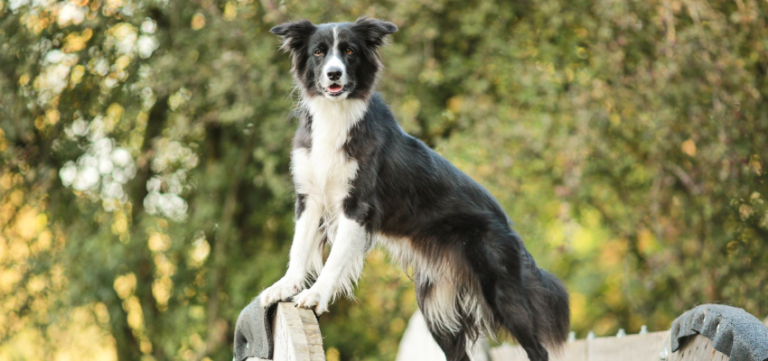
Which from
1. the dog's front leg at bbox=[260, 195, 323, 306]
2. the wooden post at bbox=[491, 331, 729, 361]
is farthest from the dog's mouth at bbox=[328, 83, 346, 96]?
the wooden post at bbox=[491, 331, 729, 361]

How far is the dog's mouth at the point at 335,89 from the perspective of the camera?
3.63 meters

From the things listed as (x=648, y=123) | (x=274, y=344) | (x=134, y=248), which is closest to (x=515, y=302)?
(x=274, y=344)

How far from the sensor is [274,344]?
121 inches

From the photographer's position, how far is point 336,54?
365cm

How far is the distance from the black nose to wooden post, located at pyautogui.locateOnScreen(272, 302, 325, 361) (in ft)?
3.47

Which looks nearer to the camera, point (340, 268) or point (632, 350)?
point (340, 268)

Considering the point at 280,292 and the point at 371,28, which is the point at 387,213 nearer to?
the point at 280,292

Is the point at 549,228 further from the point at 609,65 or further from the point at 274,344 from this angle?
the point at 274,344

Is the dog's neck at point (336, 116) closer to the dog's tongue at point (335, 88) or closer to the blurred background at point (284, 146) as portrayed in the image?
the dog's tongue at point (335, 88)

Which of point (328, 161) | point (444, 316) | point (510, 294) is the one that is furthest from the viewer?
point (444, 316)

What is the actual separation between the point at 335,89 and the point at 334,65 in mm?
109

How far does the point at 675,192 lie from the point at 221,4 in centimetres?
493

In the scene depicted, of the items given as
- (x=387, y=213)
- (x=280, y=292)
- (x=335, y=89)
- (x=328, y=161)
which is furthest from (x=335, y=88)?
(x=280, y=292)

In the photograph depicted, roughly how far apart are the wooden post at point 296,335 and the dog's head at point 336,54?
3.52 feet
